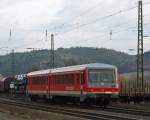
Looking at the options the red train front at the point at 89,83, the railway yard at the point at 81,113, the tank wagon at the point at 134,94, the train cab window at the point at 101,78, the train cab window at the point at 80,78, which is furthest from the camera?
the tank wagon at the point at 134,94

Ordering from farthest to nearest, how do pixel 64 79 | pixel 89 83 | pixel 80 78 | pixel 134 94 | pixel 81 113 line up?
pixel 134 94 → pixel 64 79 → pixel 80 78 → pixel 89 83 → pixel 81 113

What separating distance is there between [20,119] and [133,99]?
2093cm

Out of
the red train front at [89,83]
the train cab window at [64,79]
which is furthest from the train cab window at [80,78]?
the train cab window at [64,79]

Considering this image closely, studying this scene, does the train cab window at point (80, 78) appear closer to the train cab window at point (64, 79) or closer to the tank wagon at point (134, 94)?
the train cab window at point (64, 79)

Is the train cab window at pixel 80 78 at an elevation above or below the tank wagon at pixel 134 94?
above

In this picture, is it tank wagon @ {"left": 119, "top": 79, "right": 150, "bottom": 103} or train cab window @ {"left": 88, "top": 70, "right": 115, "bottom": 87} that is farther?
tank wagon @ {"left": 119, "top": 79, "right": 150, "bottom": 103}

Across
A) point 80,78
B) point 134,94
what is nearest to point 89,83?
point 80,78

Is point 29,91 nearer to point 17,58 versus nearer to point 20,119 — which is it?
point 20,119

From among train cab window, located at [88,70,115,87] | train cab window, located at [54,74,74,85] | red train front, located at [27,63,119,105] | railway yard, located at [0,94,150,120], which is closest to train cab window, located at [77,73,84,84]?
red train front, located at [27,63,119,105]

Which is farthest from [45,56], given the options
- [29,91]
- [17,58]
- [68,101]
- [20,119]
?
[20,119]

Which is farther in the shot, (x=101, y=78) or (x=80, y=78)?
(x=80, y=78)

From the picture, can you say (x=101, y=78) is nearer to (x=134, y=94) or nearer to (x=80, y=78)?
(x=80, y=78)

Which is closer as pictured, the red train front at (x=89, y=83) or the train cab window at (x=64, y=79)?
the red train front at (x=89, y=83)

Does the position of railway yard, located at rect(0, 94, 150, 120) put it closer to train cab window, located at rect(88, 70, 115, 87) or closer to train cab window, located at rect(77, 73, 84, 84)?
train cab window, located at rect(88, 70, 115, 87)
